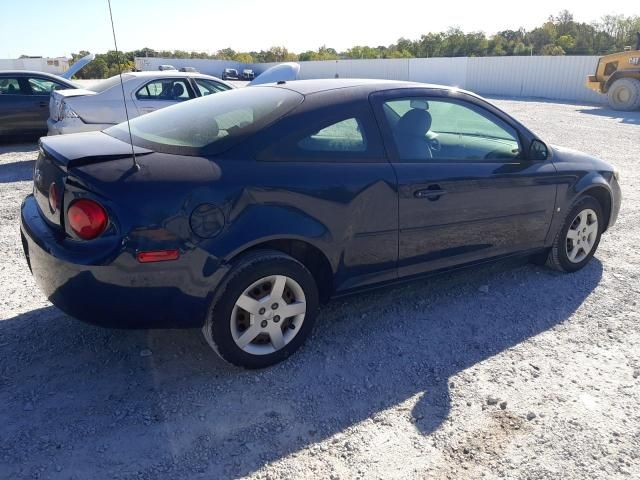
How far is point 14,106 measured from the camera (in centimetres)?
934

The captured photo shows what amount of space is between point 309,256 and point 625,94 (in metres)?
19.4

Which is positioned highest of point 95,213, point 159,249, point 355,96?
point 355,96

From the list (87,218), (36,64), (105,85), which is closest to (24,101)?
(105,85)

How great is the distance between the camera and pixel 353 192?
3.04 metres

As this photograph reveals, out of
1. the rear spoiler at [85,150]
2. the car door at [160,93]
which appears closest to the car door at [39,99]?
the car door at [160,93]

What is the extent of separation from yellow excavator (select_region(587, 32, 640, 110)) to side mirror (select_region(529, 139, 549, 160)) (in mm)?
→ 17139

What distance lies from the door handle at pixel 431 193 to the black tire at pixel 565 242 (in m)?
1.43

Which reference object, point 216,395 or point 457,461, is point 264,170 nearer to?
point 216,395

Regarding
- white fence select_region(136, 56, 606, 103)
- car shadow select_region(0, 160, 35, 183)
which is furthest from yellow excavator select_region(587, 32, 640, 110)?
car shadow select_region(0, 160, 35, 183)

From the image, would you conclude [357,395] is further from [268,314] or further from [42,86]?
[42,86]

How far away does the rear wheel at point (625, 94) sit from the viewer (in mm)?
18000

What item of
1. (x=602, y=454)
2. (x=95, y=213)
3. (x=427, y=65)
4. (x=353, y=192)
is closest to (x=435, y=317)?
(x=353, y=192)

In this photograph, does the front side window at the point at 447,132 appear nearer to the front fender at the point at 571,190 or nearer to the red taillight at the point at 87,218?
the front fender at the point at 571,190

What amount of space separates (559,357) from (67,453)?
2713 millimetres
